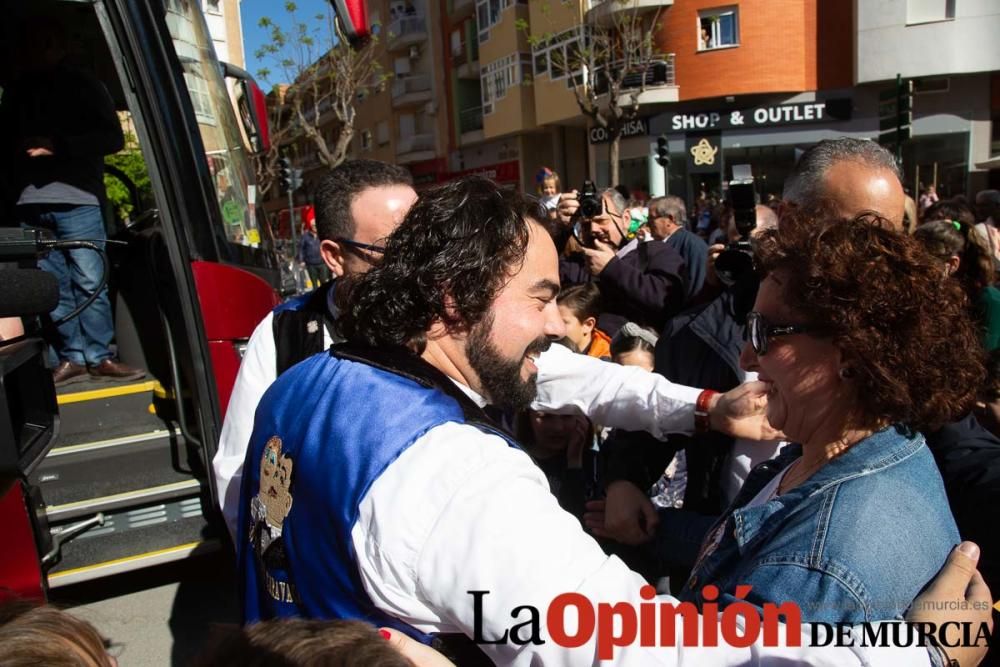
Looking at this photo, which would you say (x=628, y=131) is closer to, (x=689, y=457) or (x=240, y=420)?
(x=689, y=457)

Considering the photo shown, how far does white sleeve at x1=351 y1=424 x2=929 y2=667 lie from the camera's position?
1119 millimetres

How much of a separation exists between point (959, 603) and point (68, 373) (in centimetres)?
388

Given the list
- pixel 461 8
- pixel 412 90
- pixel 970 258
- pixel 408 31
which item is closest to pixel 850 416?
pixel 970 258

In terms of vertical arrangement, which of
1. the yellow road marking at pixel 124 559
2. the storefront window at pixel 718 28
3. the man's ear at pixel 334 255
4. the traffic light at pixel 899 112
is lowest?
the yellow road marking at pixel 124 559

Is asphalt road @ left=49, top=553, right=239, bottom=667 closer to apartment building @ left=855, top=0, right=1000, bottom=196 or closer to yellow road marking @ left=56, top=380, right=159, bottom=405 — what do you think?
yellow road marking @ left=56, top=380, right=159, bottom=405

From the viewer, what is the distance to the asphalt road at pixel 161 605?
337 centimetres

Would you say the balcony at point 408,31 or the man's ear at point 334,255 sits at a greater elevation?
the balcony at point 408,31

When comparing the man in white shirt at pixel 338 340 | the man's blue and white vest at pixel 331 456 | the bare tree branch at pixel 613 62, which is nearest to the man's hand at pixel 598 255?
the man in white shirt at pixel 338 340

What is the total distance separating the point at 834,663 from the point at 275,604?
1.01 metres

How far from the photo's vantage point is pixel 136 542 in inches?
133

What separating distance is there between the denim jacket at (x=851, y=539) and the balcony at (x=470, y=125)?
1372 inches

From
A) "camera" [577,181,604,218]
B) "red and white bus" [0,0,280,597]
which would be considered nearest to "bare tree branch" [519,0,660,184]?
"camera" [577,181,604,218]

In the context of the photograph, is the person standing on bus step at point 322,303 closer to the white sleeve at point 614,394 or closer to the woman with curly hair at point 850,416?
the white sleeve at point 614,394

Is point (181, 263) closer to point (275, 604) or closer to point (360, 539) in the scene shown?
point (275, 604)
